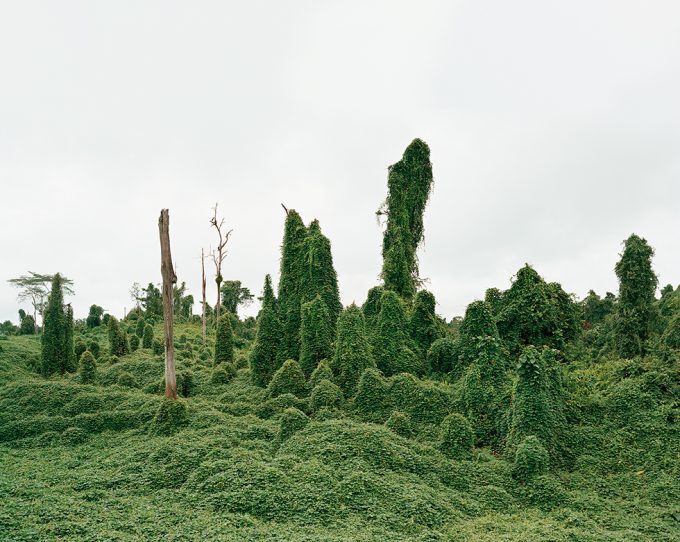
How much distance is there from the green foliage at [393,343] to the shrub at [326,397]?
351 centimetres

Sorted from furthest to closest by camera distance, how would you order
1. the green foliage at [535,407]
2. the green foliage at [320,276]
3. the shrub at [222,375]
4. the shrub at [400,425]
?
the green foliage at [320,276], the shrub at [222,375], the shrub at [400,425], the green foliage at [535,407]

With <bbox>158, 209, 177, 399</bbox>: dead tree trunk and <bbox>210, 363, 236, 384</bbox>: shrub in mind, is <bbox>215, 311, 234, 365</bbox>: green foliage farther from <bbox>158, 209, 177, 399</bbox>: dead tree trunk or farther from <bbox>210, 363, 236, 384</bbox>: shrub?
<bbox>158, 209, 177, 399</bbox>: dead tree trunk

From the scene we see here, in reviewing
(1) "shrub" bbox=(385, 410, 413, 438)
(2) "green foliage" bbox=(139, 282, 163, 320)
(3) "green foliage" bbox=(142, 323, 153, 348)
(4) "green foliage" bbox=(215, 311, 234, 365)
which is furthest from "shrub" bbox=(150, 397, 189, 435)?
(2) "green foliage" bbox=(139, 282, 163, 320)

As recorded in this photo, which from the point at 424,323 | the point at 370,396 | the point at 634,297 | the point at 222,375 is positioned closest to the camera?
the point at 370,396

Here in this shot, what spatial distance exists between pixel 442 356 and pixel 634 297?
1219 centimetres

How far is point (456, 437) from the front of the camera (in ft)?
34.8

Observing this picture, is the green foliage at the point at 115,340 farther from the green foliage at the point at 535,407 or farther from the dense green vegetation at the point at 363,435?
the green foliage at the point at 535,407

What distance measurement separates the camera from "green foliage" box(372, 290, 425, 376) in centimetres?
1705

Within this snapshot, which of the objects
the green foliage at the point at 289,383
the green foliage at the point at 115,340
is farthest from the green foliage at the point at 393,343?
the green foliage at the point at 115,340

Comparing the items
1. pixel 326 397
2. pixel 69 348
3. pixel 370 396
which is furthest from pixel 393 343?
pixel 69 348

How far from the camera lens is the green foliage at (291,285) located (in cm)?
1875

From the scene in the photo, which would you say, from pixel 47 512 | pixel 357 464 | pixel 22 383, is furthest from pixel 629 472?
pixel 22 383

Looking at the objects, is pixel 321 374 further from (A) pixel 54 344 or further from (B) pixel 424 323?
(A) pixel 54 344

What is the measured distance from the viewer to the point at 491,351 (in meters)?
13.4
